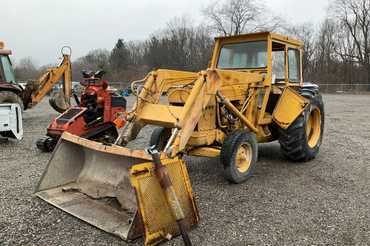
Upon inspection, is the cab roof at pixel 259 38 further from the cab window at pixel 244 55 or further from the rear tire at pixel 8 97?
the rear tire at pixel 8 97

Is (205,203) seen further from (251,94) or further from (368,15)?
(368,15)

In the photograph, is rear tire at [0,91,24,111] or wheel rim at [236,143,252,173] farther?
rear tire at [0,91,24,111]

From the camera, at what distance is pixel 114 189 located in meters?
4.97

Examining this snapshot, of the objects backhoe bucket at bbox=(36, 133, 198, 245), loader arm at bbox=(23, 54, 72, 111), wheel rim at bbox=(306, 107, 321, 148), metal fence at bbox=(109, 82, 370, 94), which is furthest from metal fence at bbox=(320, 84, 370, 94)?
backhoe bucket at bbox=(36, 133, 198, 245)

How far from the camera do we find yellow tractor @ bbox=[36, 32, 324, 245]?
395 cm

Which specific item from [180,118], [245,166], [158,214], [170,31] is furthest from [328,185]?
[170,31]

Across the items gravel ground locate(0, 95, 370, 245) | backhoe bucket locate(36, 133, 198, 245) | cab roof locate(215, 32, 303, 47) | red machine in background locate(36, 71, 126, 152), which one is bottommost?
gravel ground locate(0, 95, 370, 245)

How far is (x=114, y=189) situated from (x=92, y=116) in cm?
363

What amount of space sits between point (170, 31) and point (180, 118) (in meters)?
54.9

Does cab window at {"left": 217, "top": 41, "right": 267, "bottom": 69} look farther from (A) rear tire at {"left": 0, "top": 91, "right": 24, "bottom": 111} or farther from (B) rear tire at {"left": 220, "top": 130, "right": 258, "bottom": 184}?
(A) rear tire at {"left": 0, "top": 91, "right": 24, "bottom": 111}

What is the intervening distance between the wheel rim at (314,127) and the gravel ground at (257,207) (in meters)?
0.38

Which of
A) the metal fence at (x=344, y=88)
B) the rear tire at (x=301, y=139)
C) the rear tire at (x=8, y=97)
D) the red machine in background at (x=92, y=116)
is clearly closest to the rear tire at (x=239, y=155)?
the rear tire at (x=301, y=139)

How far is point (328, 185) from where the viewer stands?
5848 mm

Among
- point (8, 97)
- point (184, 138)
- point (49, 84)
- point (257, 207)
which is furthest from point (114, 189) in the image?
point (49, 84)
